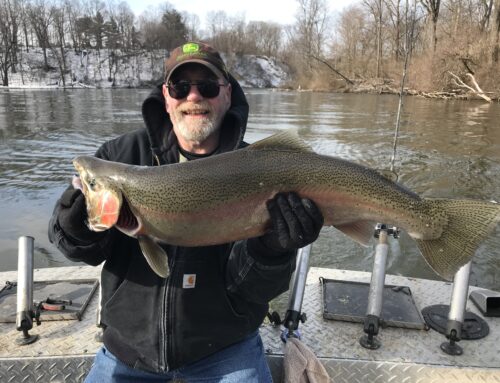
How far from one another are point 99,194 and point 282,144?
94 cm

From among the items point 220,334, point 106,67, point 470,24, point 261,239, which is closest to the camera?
point 261,239

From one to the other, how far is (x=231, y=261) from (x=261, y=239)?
0.97 feet

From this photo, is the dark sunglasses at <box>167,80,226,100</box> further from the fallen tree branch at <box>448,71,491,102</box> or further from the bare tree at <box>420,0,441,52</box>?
the bare tree at <box>420,0,441,52</box>

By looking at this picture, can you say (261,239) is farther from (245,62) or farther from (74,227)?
(245,62)

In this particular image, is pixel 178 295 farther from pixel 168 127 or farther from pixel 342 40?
pixel 342 40

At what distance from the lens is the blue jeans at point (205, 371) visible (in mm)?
2436

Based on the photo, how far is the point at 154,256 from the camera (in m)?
2.15

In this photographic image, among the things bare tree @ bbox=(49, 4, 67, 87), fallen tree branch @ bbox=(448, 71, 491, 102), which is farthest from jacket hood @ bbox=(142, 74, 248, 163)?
bare tree @ bbox=(49, 4, 67, 87)

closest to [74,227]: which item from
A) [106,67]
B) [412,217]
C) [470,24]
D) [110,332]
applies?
[110,332]

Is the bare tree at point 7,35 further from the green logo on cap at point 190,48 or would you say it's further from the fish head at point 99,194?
the fish head at point 99,194

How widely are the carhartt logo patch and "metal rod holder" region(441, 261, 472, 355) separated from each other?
1.63 meters

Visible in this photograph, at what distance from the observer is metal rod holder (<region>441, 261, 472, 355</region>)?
271 cm

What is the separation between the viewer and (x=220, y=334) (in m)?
2.48

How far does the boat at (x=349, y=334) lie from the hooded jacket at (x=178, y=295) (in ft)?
1.56
